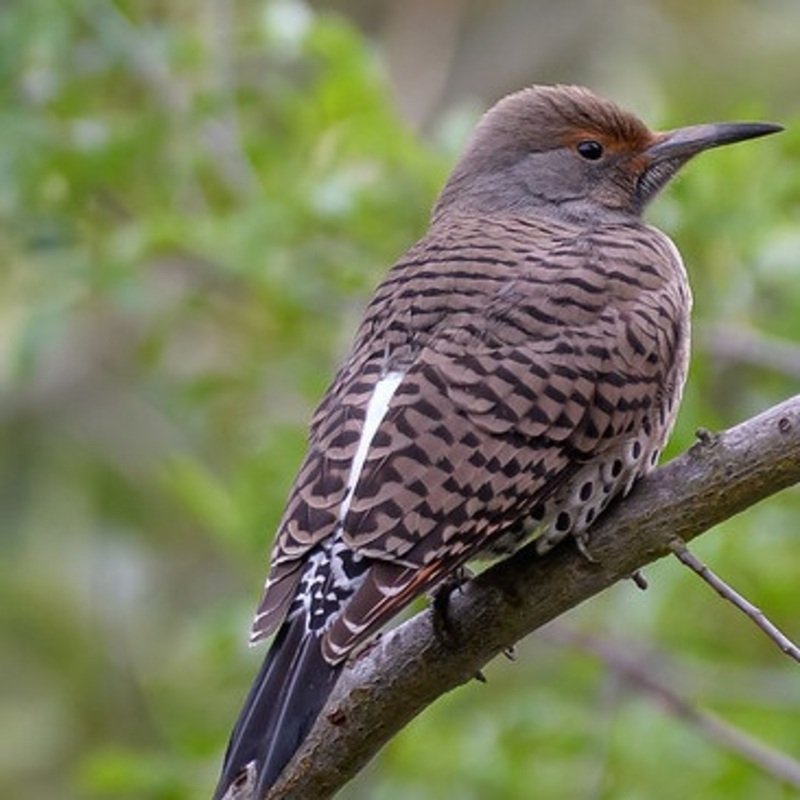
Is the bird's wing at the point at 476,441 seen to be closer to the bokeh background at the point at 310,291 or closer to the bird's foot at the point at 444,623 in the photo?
the bird's foot at the point at 444,623

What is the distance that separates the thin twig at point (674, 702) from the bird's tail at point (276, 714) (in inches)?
58.0

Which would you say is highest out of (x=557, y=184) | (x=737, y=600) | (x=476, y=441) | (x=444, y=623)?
(x=557, y=184)

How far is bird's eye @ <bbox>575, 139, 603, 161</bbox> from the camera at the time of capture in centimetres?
550

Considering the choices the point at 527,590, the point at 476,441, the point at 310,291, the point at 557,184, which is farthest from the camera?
the point at 310,291

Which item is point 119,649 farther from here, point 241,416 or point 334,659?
point 334,659

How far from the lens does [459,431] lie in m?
4.38

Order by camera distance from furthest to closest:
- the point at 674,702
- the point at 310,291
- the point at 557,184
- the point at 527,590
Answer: the point at 310,291 → the point at 674,702 → the point at 557,184 → the point at 527,590

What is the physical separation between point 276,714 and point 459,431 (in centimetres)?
68

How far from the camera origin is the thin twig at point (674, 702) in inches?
207

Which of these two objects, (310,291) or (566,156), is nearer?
(566,156)

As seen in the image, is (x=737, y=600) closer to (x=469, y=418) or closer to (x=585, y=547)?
(x=585, y=547)

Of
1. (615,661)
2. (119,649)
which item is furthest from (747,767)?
(119,649)

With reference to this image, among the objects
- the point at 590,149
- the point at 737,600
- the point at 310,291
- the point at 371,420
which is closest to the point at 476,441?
the point at 371,420

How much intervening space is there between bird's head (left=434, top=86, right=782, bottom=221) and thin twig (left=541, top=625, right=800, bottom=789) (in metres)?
1.11
